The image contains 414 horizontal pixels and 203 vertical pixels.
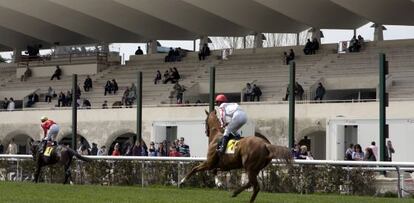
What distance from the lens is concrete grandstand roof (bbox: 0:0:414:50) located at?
4359cm

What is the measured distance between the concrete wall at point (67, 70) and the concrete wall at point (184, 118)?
687 centimetres

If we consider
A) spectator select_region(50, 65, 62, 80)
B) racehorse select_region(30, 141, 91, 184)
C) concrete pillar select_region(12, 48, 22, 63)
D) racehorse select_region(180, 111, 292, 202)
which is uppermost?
concrete pillar select_region(12, 48, 22, 63)

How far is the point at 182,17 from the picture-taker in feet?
157

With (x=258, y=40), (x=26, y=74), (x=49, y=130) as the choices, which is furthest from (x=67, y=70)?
(x=49, y=130)

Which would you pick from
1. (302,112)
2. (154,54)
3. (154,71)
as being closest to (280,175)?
(302,112)

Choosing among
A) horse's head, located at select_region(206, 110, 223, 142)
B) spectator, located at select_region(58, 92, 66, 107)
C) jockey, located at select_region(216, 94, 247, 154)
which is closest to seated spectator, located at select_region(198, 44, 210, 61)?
spectator, located at select_region(58, 92, 66, 107)

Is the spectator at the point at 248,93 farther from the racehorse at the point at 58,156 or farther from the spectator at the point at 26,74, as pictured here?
the spectator at the point at 26,74

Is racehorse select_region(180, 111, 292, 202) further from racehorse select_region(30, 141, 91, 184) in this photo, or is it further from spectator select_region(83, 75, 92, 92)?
spectator select_region(83, 75, 92, 92)

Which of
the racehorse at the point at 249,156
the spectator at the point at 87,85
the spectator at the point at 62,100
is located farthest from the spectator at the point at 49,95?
the racehorse at the point at 249,156

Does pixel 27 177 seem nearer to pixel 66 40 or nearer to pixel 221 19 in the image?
pixel 221 19

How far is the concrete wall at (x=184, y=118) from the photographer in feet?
116

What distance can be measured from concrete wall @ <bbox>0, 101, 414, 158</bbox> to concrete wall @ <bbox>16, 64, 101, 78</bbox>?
6866 mm

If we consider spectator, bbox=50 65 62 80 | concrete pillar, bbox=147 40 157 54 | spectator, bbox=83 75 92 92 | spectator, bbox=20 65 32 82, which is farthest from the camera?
concrete pillar, bbox=147 40 157 54

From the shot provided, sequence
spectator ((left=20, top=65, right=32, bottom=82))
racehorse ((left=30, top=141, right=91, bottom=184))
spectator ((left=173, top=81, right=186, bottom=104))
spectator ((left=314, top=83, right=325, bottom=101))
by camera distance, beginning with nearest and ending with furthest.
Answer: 1. racehorse ((left=30, top=141, right=91, bottom=184))
2. spectator ((left=314, top=83, right=325, bottom=101))
3. spectator ((left=173, top=81, right=186, bottom=104))
4. spectator ((left=20, top=65, right=32, bottom=82))
